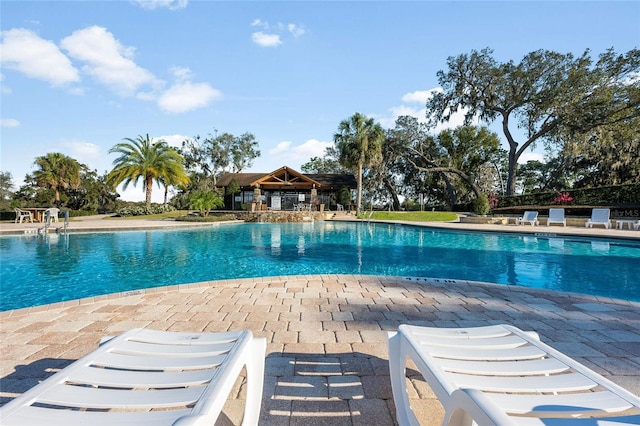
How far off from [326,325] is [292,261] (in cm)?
581

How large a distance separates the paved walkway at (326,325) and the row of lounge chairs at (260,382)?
1.23 ft

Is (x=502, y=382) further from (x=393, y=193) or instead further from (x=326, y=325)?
(x=393, y=193)

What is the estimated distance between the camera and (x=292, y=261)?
8.91m

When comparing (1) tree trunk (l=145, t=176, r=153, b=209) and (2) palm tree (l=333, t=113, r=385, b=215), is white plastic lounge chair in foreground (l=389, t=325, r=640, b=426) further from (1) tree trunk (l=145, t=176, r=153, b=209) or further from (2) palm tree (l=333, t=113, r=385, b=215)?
(1) tree trunk (l=145, t=176, r=153, b=209)

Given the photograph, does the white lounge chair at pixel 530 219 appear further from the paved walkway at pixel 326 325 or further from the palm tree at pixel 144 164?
the palm tree at pixel 144 164

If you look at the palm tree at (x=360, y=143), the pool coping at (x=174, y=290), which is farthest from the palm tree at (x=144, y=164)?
the pool coping at (x=174, y=290)

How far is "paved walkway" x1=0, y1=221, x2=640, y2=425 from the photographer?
2.00m

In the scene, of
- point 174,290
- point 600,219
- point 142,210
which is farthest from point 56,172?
point 600,219

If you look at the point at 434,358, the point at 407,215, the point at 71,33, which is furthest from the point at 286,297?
the point at 407,215

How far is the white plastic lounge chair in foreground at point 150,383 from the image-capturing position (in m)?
1.05

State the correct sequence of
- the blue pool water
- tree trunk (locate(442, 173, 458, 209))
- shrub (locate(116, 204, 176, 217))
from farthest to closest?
tree trunk (locate(442, 173, 458, 209)), shrub (locate(116, 204, 176, 217)), the blue pool water

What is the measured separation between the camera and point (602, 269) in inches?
302

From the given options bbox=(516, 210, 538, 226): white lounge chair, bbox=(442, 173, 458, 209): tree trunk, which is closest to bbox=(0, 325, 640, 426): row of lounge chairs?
bbox=(516, 210, 538, 226): white lounge chair

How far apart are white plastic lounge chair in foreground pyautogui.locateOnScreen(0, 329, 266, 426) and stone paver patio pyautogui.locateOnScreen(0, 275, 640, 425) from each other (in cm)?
47
